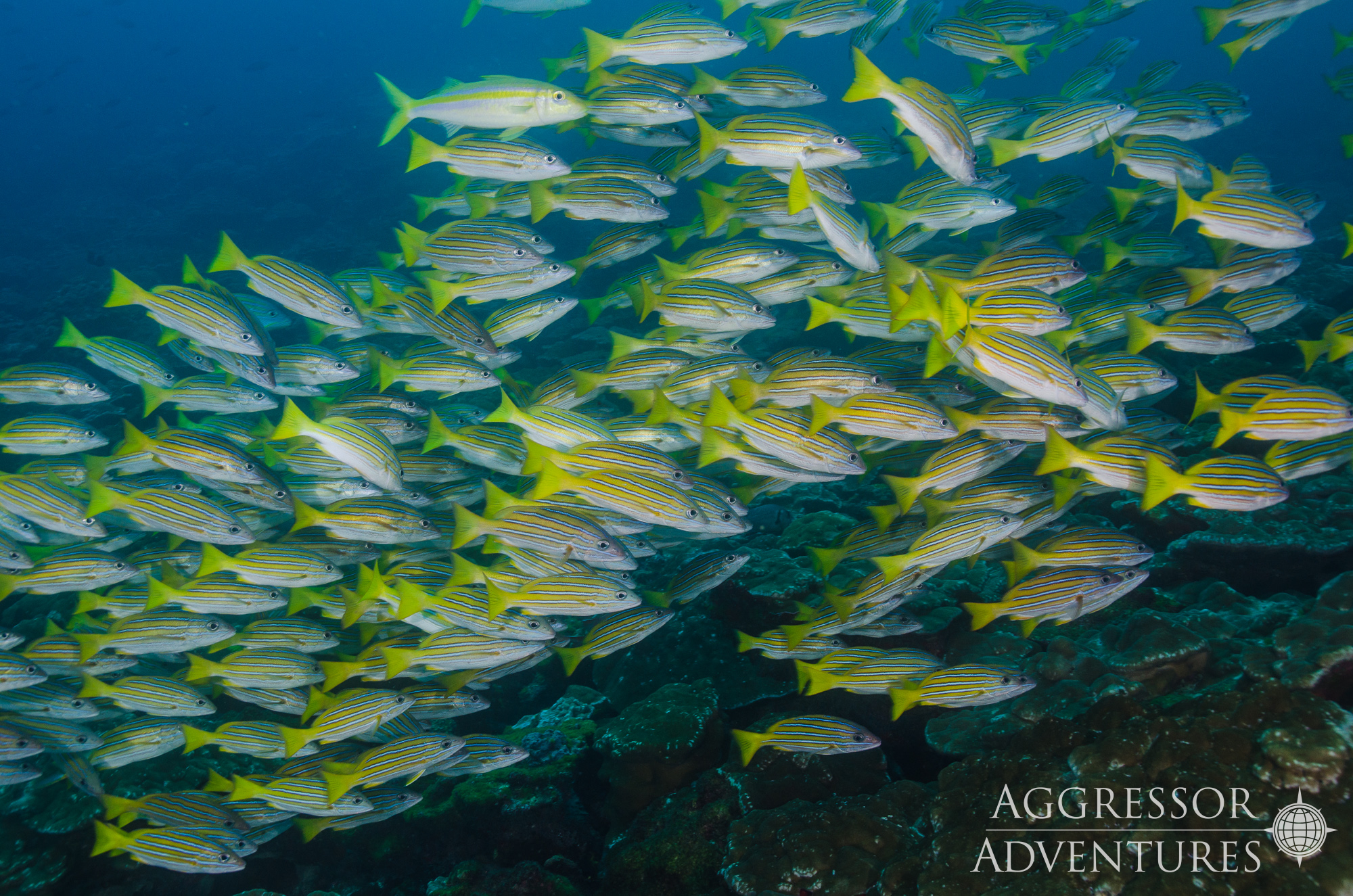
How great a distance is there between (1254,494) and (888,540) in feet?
6.09

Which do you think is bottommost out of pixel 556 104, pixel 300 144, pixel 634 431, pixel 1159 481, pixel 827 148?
pixel 1159 481

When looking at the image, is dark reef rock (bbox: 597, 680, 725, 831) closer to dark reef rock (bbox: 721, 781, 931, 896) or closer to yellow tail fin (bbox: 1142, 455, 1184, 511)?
dark reef rock (bbox: 721, 781, 931, 896)

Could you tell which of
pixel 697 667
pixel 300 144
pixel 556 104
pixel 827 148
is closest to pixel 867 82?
pixel 827 148

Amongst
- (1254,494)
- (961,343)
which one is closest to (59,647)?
(961,343)

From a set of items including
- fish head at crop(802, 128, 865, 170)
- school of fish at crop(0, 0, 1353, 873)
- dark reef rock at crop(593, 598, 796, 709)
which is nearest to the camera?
school of fish at crop(0, 0, 1353, 873)

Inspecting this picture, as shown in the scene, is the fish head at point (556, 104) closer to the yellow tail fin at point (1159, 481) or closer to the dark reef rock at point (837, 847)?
the yellow tail fin at point (1159, 481)

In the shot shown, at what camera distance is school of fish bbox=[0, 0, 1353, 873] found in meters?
3.58

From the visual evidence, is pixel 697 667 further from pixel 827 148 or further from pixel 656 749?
pixel 827 148

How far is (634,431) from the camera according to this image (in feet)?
15.0

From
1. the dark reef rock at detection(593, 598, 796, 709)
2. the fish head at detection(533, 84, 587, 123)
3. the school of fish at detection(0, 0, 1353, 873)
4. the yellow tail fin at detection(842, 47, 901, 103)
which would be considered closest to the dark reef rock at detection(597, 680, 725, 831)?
the dark reef rock at detection(593, 598, 796, 709)

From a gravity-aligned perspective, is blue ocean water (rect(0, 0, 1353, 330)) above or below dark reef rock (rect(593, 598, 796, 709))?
above

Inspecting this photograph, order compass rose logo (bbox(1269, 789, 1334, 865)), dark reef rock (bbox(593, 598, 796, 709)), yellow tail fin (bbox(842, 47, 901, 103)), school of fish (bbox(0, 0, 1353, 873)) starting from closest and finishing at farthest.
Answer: compass rose logo (bbox(1269, 789, 1334, 865))
yellow tail fin (bbox(842, 47, 901, 103))
school of fish (bbox(0, 0, 1353, 873))
dark reef rock (bbox(593, 598, 796, 709))

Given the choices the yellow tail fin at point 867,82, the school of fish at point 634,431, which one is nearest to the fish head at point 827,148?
the school of fish at point 634,431

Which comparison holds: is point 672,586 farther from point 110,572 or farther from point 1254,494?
point 110,572
